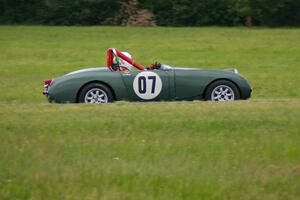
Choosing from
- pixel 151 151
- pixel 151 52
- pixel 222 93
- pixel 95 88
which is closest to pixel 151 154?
pixel 151 151

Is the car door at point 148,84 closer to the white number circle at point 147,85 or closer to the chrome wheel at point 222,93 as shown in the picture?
the white number circle at point 147,85

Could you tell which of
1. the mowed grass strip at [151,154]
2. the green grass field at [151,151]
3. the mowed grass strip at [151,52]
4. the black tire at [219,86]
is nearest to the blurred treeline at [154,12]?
the mowed grass strip at [151,52]

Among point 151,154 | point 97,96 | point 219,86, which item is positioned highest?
point 219,86

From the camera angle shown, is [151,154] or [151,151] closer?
[151,154]

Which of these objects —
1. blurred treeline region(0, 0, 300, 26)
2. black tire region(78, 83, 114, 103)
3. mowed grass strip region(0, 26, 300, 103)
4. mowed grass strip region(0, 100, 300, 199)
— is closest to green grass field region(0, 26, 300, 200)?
mowed grass strip region(0, 100, 300, 199)

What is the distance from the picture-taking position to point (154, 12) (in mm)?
51281

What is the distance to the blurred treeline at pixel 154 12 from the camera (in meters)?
49.1

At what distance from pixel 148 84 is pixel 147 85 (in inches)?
1.1

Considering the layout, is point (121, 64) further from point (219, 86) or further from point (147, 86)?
point (219, 86)

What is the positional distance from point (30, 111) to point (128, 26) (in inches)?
1486

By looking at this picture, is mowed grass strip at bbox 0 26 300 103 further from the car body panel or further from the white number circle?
the white number circle

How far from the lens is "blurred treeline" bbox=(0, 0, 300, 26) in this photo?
49094 millimetres

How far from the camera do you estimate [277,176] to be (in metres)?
7.31

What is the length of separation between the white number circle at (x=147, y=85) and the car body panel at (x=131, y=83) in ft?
0.20
